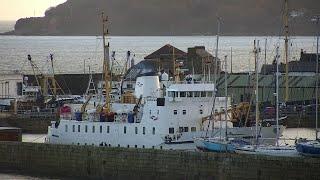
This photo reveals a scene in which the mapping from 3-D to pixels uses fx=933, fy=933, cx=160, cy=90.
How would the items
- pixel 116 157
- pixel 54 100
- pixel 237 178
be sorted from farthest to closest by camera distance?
pixel 54 100 < pixel 116 157 < pixel 237 178

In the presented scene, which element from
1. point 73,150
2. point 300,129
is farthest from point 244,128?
point 300,129

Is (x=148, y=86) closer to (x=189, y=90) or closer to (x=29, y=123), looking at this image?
(x=189, y=90)

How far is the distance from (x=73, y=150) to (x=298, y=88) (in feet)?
102

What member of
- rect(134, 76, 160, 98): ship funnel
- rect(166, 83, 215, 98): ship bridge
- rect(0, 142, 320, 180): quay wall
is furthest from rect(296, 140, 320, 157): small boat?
rect(134, 76, 160, 98): ship funnel

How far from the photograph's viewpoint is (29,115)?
65125 millimetres

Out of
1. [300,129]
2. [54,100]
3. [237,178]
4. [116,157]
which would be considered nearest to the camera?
[237,178]

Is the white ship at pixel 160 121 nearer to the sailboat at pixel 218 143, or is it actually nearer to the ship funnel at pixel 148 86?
the ship funnel at pixel 148 86

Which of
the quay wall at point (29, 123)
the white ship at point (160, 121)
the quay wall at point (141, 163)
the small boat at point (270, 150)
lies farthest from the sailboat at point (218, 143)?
the quay wall at point (29, 123)

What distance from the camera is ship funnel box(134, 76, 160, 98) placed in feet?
155

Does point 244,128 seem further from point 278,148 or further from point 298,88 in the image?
point 298,88

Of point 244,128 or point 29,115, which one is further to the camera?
point 29,115

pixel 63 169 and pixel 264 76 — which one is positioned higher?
pixel 264 76

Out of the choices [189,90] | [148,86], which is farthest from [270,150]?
[148,86]

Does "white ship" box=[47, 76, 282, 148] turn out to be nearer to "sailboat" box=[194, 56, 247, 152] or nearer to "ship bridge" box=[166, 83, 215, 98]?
"ship bridge" box=[166, 83, 215, 98]
